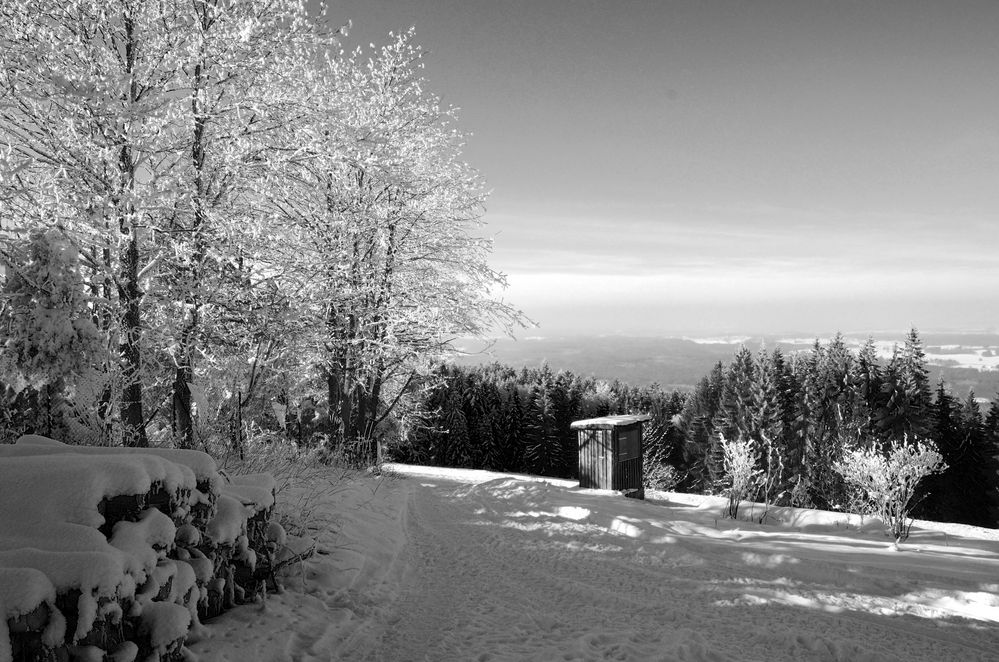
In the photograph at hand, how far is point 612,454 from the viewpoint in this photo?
12.4 metres

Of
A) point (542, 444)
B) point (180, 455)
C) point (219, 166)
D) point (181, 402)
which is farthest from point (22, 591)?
point (542, 444)

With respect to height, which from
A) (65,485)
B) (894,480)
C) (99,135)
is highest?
(99,135)

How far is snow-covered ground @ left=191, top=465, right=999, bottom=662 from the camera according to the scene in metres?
3.73

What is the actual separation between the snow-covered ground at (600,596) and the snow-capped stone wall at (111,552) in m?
0.39

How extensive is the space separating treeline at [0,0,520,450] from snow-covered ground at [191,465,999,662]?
262 cm

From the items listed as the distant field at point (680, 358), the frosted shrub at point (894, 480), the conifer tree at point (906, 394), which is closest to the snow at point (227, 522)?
the frosted shrub at point (894, 480)

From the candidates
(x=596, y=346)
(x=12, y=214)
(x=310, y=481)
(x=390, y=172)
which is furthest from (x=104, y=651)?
(x=596, y=346)

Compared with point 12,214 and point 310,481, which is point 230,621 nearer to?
point 310,481

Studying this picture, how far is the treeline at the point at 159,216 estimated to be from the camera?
573 cm

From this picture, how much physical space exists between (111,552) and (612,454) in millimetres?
10669

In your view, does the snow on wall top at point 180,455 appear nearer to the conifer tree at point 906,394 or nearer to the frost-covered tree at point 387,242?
the frost-covered tree at point 387,242

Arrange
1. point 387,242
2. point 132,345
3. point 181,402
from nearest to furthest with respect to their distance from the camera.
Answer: point 132,345
point 181,402
point 387,242

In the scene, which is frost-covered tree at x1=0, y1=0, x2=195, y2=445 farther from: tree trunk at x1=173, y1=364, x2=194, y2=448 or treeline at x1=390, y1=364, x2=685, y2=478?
treeline at x1=390, y1=364, x2=685, y2=478

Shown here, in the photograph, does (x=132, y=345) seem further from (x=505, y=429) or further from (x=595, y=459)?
(x=505, y=429)
